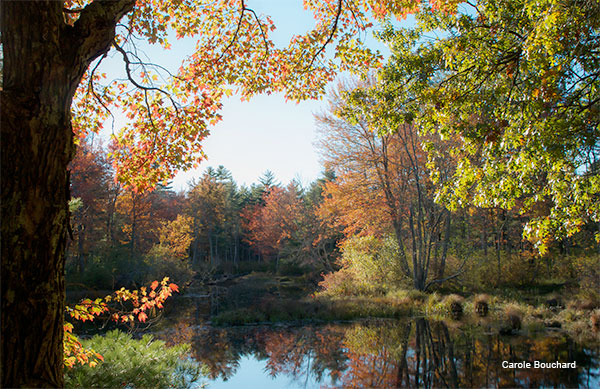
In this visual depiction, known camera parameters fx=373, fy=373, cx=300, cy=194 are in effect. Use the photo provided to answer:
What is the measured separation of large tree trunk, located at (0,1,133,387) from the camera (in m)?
1.84

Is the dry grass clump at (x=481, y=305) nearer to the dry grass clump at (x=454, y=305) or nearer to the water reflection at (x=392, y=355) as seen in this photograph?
the dry grass clump at (x=454, y=305)

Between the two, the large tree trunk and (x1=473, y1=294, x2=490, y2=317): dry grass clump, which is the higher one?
the large tree trunk

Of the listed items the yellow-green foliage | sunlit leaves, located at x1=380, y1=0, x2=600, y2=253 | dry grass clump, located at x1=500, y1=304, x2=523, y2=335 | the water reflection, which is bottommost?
the water reflection

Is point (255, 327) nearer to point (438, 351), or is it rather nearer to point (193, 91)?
point (438, 351)

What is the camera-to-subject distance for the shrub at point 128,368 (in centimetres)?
498

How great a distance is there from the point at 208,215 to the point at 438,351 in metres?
31.0

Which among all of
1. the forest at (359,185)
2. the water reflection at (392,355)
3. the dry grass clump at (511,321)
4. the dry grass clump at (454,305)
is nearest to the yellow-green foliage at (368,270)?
the forest at (359,185)

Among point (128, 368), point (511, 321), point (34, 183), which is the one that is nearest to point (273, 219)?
point (511, 321)

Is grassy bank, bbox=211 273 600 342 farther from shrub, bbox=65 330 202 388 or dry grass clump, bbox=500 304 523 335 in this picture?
shrub, bbox=65 330 202 388

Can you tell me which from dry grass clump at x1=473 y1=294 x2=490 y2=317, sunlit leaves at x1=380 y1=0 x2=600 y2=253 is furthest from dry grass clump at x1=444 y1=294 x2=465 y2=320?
sunlit leaves at x1=380 y1=0 x2=600 y2=253

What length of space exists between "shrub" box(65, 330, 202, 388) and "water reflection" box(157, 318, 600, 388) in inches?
77.1

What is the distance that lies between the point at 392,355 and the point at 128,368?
6.02 meters

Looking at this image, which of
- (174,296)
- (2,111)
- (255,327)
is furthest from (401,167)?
(2,111)

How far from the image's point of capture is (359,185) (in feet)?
57.6
